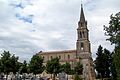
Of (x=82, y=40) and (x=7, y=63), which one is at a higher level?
(x=82, y=40)

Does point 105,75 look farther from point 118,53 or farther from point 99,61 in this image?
point 118,53

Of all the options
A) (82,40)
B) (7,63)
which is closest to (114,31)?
(7,63)

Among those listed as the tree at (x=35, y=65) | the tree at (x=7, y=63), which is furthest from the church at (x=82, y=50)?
the tree at (x=7, y=63)

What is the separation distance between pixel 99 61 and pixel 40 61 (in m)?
22.1

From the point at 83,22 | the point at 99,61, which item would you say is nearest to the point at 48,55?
the point at 83,22

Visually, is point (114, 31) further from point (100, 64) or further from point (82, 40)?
point (82, 40)

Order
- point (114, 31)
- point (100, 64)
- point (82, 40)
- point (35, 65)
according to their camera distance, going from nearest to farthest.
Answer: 1. point (114, 31)
2. point (35, 65)
3. point (100, 64)
4. point (82, 40)

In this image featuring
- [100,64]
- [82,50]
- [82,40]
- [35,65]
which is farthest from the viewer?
[82,50]

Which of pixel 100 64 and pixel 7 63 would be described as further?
pixel 100 64

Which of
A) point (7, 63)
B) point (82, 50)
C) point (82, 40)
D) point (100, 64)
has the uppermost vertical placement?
point (82, 40)

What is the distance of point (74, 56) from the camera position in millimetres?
132875

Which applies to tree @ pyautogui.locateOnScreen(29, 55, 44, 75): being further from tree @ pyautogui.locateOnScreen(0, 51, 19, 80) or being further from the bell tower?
the bell tower

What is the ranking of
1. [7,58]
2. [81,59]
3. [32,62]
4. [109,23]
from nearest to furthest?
[109,23]
[7,58]
[32,62]
[81,59]

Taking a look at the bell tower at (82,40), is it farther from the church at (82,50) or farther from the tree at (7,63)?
the tree at (7,63)
